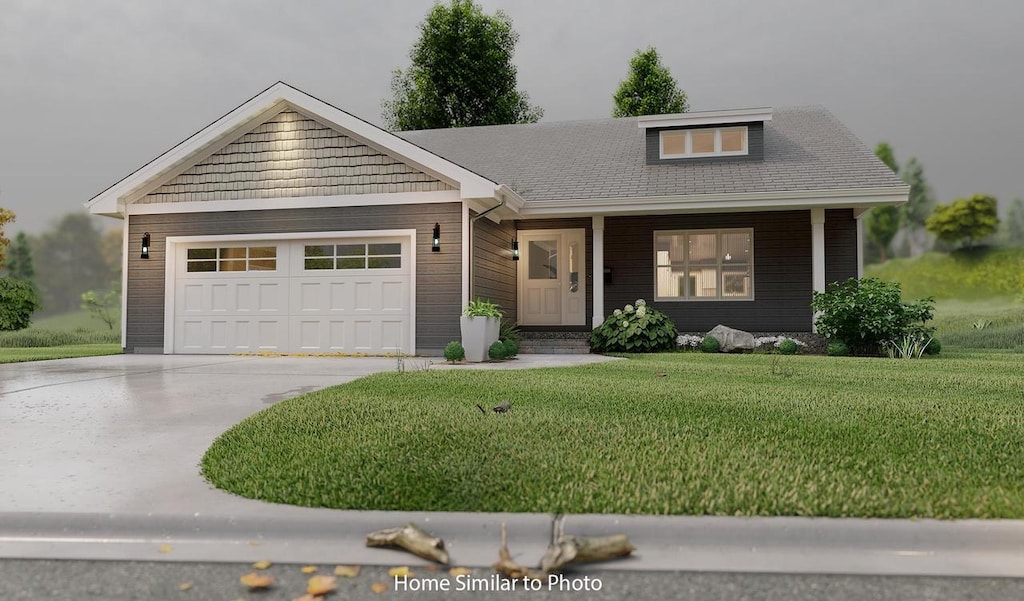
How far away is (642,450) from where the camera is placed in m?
3.83

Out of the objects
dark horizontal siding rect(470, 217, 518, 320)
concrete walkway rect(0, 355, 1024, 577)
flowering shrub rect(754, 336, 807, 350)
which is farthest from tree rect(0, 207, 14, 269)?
flowering shrub rect(754, 336, 807, 350)

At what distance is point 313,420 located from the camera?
472 cm

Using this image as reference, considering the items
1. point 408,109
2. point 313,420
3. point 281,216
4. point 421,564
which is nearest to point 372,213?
point 281,216

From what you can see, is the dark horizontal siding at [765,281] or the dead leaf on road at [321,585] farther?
the dark horizontal siding at [765,281]

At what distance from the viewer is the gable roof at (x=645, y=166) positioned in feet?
38.5

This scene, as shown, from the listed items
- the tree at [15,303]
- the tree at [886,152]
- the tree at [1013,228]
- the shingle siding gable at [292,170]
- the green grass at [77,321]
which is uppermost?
the tree at [886,152]

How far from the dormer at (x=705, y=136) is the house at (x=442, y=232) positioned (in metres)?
0.04

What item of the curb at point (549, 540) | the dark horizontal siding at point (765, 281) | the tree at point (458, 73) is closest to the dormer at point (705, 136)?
the dark horizontal siding at point (765, 281)

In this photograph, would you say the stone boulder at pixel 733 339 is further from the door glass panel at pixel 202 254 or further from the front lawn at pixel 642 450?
the door glass panel at pixel 202 254

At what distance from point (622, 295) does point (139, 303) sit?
8835mm

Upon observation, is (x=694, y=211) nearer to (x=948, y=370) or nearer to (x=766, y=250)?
(x=766, y=250)

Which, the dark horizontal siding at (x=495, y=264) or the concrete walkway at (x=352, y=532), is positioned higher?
the dark horizontal siding at (x=495, y=264)

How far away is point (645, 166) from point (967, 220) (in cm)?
3103

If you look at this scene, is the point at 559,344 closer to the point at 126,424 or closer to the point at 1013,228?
the point at 126,424
